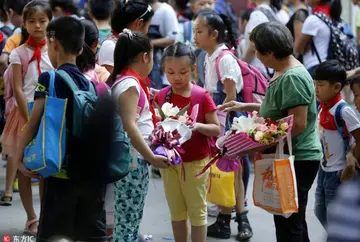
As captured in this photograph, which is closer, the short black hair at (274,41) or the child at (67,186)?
the child at (67,186)

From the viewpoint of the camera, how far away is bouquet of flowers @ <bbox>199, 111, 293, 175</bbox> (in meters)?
4.92

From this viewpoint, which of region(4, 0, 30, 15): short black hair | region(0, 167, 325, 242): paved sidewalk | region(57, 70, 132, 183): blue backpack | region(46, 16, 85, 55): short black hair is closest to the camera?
region(57, 70, 132, 183): blue backpack

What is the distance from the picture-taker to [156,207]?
775cm

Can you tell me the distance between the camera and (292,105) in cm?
496

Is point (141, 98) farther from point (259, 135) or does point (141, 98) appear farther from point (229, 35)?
point (229, 35)

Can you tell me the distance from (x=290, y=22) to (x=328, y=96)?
12.5 feet

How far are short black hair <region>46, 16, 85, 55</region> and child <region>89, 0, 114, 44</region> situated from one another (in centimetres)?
274

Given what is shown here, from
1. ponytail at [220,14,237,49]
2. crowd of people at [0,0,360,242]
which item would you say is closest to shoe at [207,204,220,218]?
crowd of people at [0,0,360,242]

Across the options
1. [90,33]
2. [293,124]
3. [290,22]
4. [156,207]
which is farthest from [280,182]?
[290,22]

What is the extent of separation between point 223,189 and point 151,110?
4.45 ft

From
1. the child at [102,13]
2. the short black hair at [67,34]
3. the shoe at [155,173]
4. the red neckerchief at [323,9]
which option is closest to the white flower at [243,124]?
the short black hair at [67,34]

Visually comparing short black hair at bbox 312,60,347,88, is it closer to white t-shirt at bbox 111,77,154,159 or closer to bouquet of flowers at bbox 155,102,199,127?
bouquet of flowers at bbox 155,102,199,127

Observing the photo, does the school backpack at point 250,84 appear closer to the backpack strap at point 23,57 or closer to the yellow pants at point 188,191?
the yellow pants at point 188,191

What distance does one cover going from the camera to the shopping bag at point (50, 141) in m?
4.52
